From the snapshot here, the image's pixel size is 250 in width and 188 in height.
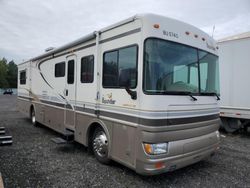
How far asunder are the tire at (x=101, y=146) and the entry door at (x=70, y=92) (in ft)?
3.78

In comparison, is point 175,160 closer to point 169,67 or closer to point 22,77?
point 169,67

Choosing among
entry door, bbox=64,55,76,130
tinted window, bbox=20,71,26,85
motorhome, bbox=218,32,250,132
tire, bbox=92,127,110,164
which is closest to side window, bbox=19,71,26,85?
tinted window, bbox=20,71,26,85

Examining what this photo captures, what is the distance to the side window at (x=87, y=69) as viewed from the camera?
16.5 feet

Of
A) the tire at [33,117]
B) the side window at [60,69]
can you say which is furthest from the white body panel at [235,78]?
the tire at [33,117]

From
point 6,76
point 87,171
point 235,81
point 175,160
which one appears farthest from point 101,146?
point 6,76

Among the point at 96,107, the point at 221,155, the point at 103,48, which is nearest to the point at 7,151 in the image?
the point at 96,107

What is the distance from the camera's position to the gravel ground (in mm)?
3973

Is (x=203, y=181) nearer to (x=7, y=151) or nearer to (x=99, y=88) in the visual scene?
(x=99, y=88)

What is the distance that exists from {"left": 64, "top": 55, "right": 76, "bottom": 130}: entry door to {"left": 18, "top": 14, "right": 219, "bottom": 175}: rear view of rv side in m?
0.14

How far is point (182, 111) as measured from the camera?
389cm

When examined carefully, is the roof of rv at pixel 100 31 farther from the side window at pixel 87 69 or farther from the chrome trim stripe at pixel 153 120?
the chrome trim stripe at pixel 153 120

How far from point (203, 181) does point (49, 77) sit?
543 cm

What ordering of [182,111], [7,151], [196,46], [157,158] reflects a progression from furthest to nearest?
[7,151] < [196,46] < [182,111] < [157,158]

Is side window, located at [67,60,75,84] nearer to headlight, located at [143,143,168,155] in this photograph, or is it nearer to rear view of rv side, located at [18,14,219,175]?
rear view of rv side, located at [18,14,219,175]
